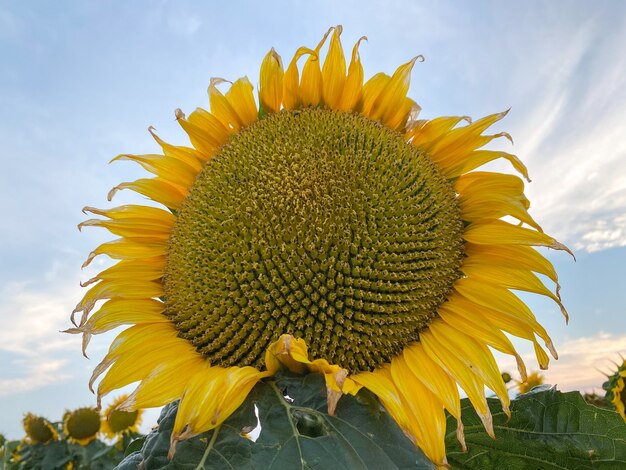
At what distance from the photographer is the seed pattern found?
208 centimetres

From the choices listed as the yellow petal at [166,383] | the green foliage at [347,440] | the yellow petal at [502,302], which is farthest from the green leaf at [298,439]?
the yellow petal at [502,302]

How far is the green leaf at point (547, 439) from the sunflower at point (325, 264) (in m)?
0.23

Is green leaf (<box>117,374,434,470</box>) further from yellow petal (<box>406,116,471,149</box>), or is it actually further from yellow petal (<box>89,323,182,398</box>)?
yellow petal (<box>406,116,471,149</box>)

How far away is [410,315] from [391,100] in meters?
1.07

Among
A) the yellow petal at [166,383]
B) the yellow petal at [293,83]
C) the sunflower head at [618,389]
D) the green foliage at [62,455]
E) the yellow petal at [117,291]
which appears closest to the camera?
the yellow petal at [166,383]

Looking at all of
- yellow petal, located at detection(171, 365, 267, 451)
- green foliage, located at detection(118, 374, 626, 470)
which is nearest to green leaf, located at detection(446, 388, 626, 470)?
green foliage, located at detection(118, 374, 626, 470)

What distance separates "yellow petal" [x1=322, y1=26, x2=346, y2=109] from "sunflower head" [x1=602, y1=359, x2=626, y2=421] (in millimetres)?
3313

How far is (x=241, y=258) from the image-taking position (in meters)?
2.14

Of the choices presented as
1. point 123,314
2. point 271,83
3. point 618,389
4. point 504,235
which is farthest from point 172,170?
point 618,389

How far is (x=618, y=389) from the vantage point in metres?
4.54

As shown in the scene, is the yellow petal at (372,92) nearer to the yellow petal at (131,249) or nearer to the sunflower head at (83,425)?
the yellow petal at (131,249)

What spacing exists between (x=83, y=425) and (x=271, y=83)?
17.3 ft

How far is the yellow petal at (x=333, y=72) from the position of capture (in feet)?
8.92

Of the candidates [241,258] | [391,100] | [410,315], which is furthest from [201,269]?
[391,100]
